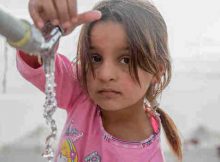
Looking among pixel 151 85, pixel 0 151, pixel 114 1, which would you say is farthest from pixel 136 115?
pixel 0 151

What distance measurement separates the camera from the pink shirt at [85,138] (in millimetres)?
712

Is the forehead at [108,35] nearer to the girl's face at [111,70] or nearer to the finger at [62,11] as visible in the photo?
the girl's face at [111,70]

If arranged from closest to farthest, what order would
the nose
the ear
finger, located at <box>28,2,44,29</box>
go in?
finger, located at <box>28,2,44,29</box>, the nose, the ear

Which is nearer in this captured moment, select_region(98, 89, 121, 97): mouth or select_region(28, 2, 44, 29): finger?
select_region(28, 2, 44, 29): finger

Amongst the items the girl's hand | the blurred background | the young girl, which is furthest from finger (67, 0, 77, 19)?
the blurred background

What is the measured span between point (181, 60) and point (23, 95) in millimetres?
669

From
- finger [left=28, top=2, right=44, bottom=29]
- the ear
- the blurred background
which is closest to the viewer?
finger [left=28, top=2, right=44, bottom=29]

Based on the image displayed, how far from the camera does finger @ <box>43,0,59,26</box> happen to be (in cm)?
47

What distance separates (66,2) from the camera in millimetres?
473

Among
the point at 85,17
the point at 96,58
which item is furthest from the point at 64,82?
the point at 85,17

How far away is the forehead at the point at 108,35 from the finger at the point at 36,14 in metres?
0.18

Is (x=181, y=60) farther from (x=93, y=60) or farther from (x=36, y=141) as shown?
(x=93, y=60)

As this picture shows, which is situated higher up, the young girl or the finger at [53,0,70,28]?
the finger at [53,0,70,28]

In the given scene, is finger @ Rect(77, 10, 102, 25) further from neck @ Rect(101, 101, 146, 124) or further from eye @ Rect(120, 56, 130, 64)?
neck @ Rect(101, 101, 146, 124)
